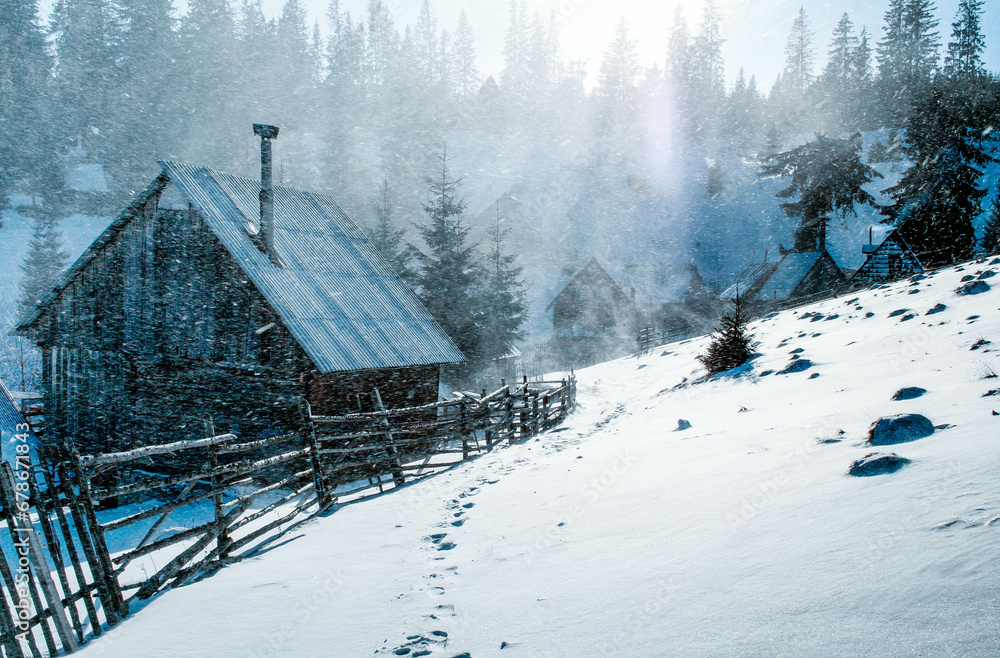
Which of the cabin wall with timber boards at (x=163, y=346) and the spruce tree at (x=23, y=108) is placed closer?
the cabin wall with timber boards at (x=163, y=346)

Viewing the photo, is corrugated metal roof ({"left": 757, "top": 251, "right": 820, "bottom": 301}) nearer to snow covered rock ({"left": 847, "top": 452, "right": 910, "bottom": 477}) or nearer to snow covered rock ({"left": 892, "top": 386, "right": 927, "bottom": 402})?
snow covered rock ({"left": 892, "top": 386, "right": 927, "bottom": 402})

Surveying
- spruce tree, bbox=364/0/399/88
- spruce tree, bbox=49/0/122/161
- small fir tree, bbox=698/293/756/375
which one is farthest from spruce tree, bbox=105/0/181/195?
small fir tree, bbox=698/293/756/375

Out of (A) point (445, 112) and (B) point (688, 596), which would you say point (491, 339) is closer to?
(B) point (688, 596)

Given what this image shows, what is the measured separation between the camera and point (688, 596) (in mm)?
3072

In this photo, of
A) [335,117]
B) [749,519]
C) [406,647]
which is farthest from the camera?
[335,117]

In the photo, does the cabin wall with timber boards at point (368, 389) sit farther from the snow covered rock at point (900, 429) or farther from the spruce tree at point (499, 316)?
the spruce tree at point (499, 316)

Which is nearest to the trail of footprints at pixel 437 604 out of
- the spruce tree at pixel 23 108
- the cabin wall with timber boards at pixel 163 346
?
the cabin wall with timber boards at pixel 163 346

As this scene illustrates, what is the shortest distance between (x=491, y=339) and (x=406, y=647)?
24839 millimetres

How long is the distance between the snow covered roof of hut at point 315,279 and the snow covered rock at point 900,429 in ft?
35.4

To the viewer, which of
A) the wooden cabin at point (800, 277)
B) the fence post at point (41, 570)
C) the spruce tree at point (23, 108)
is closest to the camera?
the fence post at point (41, 570)

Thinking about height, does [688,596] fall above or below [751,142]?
below

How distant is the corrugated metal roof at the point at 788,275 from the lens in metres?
38.0

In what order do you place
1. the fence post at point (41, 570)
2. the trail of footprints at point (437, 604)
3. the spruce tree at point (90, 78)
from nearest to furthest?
the trail of footprints at point (437, 604)
the fence post at point (41, 570)
the spruce tree at point (90, 78)

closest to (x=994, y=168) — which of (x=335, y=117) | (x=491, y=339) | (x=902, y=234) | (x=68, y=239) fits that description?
(x=902, y=234)
